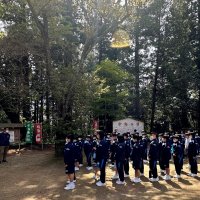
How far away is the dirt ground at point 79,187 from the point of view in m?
13.0

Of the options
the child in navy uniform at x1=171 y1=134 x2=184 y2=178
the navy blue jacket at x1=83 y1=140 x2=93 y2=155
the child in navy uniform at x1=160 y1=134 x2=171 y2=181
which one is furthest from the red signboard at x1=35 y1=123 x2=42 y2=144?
the child in navy uniform at x1=171 y1=134 x2=184 y2=178

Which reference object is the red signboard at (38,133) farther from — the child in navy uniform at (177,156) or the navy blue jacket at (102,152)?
the navy blue jacket at (102,152)

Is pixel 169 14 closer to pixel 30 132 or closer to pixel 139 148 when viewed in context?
pixel 30 132

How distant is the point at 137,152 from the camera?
51.3 ft

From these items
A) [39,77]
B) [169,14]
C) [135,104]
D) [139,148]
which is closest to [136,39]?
[169,14]

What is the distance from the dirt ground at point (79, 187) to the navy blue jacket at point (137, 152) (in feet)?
3.36

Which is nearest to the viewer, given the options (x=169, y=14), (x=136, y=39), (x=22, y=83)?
(x=22, y=83)

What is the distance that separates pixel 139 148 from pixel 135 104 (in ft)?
109

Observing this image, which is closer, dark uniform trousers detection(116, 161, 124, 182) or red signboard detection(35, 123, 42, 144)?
dark uniform trousers detection(116, 161, 124, 182)

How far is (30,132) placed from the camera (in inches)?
1109

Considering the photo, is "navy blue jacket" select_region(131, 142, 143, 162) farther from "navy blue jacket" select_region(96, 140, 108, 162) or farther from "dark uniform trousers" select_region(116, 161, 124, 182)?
"navy blue jacket" select_region(96, 140, 108, 162)

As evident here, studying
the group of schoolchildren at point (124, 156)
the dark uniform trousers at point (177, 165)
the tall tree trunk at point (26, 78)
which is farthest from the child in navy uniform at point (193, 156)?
the tall tree trunk at point (26, 78)

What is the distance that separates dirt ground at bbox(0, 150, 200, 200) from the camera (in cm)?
1300

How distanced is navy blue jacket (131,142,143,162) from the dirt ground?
1024 millimetres
